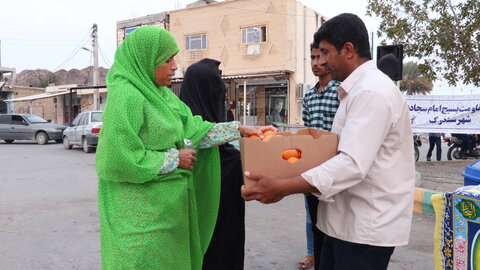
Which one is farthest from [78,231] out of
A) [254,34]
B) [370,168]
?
[254,34]

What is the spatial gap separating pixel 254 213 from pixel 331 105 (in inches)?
105

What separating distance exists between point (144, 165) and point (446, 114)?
30.2ft

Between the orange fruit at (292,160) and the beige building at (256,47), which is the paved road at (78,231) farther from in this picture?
the beige building at (256,47)

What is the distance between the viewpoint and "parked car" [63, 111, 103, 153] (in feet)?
41.0

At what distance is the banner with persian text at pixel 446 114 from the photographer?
29.5 feet

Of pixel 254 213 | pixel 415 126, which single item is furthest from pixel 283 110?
pixel 254 213

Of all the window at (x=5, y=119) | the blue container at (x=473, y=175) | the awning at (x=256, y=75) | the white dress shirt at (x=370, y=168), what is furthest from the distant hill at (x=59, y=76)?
the white dress shirt at (x=370, y=168)

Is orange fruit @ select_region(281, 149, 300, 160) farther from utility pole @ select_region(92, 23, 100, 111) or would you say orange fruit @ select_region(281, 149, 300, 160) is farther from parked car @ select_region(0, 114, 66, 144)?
utility pole @ select_region(92, 23, 100, 111)

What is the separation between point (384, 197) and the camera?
1481 millimetres

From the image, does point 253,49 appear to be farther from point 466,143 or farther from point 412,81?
point 412,81

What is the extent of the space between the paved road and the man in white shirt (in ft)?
6.83

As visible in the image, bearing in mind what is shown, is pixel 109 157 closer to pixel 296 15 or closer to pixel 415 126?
pixel 415 126

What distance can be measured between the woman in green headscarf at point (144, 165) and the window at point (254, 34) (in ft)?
55.5

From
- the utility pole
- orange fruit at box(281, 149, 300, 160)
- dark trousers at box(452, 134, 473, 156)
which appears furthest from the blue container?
the utility pole
